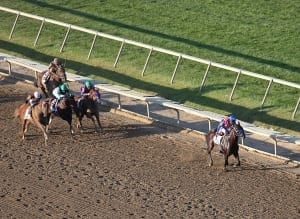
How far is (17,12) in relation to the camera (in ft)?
80.5

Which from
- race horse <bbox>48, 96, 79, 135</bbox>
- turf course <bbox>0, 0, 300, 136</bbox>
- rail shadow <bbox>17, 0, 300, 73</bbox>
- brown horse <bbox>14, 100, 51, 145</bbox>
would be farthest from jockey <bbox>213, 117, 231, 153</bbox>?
rail shadow <bbox>17, 0, 300, 73</bbox>

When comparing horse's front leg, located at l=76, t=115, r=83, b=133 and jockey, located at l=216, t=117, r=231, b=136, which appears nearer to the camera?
jockey, located at l=216, t=117, r=231, b=136

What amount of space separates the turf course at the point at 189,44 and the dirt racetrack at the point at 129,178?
2.54 m

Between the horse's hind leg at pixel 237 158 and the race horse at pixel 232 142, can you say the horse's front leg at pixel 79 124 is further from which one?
the horse's hind leg at pixel 237 158

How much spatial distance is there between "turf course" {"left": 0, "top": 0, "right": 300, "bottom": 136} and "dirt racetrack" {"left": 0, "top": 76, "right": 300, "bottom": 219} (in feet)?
8.34

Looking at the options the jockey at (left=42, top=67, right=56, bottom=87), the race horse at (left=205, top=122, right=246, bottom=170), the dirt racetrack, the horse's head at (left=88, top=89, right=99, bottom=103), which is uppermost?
the race horse at (left=205, top=122, right=246, bottom=170)

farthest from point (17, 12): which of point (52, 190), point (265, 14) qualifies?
point (52, 190)

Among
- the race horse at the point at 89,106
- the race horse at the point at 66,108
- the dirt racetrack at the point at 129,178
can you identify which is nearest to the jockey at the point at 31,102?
the race horse at the point at 66,108

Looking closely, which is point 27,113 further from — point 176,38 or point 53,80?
point 176,38

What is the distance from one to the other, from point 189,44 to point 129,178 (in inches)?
349

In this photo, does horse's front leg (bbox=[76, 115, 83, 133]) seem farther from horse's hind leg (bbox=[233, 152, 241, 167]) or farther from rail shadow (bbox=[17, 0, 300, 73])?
rail shadow (bbox=[17, 0, 300, 73])

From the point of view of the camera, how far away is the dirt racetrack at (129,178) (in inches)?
560

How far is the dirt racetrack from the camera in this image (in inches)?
560

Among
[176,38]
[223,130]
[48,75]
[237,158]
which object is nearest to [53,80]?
[48,75]
